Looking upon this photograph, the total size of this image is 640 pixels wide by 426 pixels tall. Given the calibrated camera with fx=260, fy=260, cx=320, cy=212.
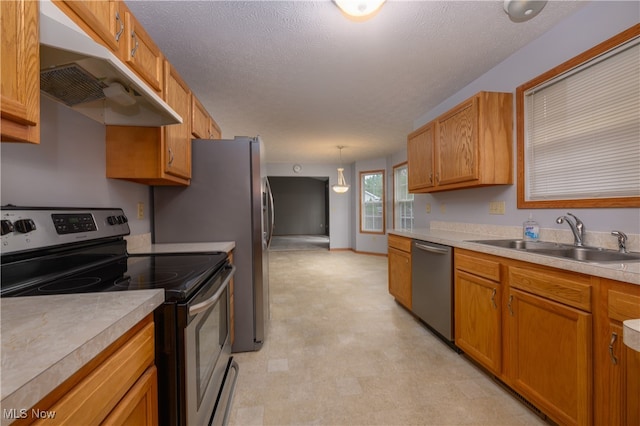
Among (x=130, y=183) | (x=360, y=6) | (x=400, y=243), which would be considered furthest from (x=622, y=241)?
(x=130, y=183)

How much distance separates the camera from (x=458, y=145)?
236 cm

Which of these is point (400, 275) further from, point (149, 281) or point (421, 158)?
point (149, 281)

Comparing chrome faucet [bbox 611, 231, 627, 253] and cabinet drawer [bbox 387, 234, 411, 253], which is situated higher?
chrome faucet [bbox 611, 231, 627, 253]

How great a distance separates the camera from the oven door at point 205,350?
970mm

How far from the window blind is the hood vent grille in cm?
267

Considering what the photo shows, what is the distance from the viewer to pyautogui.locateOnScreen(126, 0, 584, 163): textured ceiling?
1635 millimetres

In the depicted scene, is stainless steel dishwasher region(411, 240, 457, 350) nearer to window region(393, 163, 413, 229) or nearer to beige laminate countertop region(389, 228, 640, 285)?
beige laminate countertop region(389, 228, 640, 285)

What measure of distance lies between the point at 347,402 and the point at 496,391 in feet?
3.15

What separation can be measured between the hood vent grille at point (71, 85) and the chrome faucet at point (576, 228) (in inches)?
102

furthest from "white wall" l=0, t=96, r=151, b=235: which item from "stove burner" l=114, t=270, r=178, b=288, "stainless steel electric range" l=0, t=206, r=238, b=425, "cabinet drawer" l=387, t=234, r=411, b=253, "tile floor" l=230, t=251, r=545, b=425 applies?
"cabinet drawer" l=387, t=234, r=411, b=253

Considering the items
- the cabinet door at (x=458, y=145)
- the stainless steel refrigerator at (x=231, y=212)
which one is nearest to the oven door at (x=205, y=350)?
the stainless steel refrigerator at (x=231, y=212)

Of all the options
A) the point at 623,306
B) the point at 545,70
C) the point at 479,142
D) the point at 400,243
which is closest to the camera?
the point at 623,306

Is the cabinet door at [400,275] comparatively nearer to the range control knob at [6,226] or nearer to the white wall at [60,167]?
the white wall at [60,167]

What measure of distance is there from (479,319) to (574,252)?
71 centimetres
